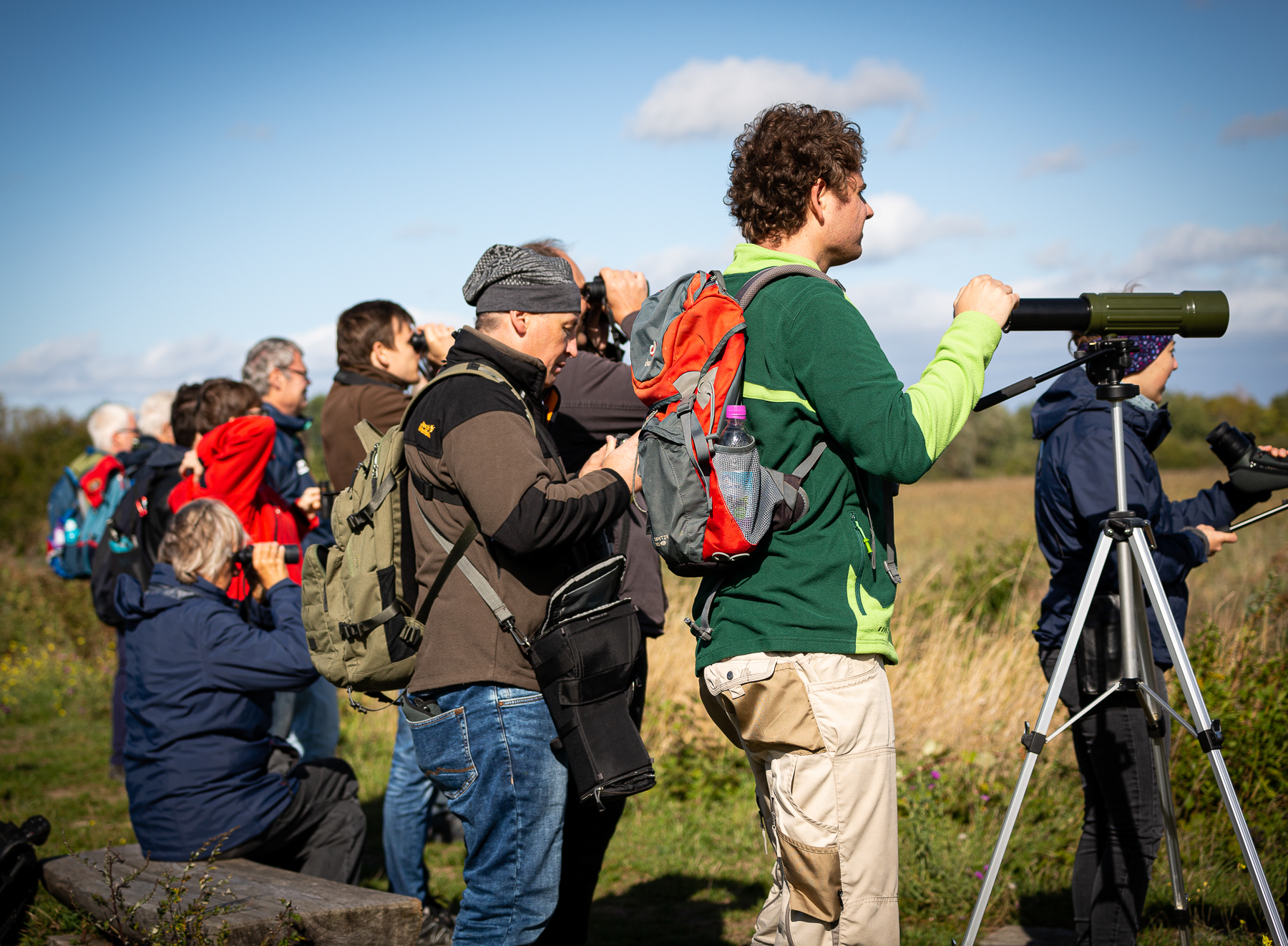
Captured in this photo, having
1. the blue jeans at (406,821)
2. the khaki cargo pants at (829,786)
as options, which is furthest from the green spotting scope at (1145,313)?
the blue jeans at (406,821)

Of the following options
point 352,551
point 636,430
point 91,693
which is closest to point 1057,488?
point 636,430

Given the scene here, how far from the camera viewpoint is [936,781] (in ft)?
14.7

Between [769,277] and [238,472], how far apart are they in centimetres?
300

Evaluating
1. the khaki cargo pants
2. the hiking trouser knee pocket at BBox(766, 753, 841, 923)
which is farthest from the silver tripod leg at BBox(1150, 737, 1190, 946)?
the hiking trouser knee pocket at BBox(766, 753, 841, 923)

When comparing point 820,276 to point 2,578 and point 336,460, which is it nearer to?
point 336,460

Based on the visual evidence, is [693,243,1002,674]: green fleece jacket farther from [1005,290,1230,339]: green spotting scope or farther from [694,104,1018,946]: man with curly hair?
[1005,290,1230,339]: green spotting scope

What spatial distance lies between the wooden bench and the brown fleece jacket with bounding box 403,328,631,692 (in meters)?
0.97

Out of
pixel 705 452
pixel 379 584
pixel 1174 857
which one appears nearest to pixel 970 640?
pixel 1174 857

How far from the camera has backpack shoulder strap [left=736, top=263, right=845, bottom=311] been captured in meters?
2.14

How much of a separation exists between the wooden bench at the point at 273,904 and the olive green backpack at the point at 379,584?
804mm

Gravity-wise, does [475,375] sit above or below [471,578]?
above

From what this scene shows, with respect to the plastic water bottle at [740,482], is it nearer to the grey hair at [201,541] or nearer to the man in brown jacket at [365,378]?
the man in brown jacket at [365,378]

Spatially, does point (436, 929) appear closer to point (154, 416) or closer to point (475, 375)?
point (475, 375)

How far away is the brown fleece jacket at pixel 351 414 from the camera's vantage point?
3.91 metres
